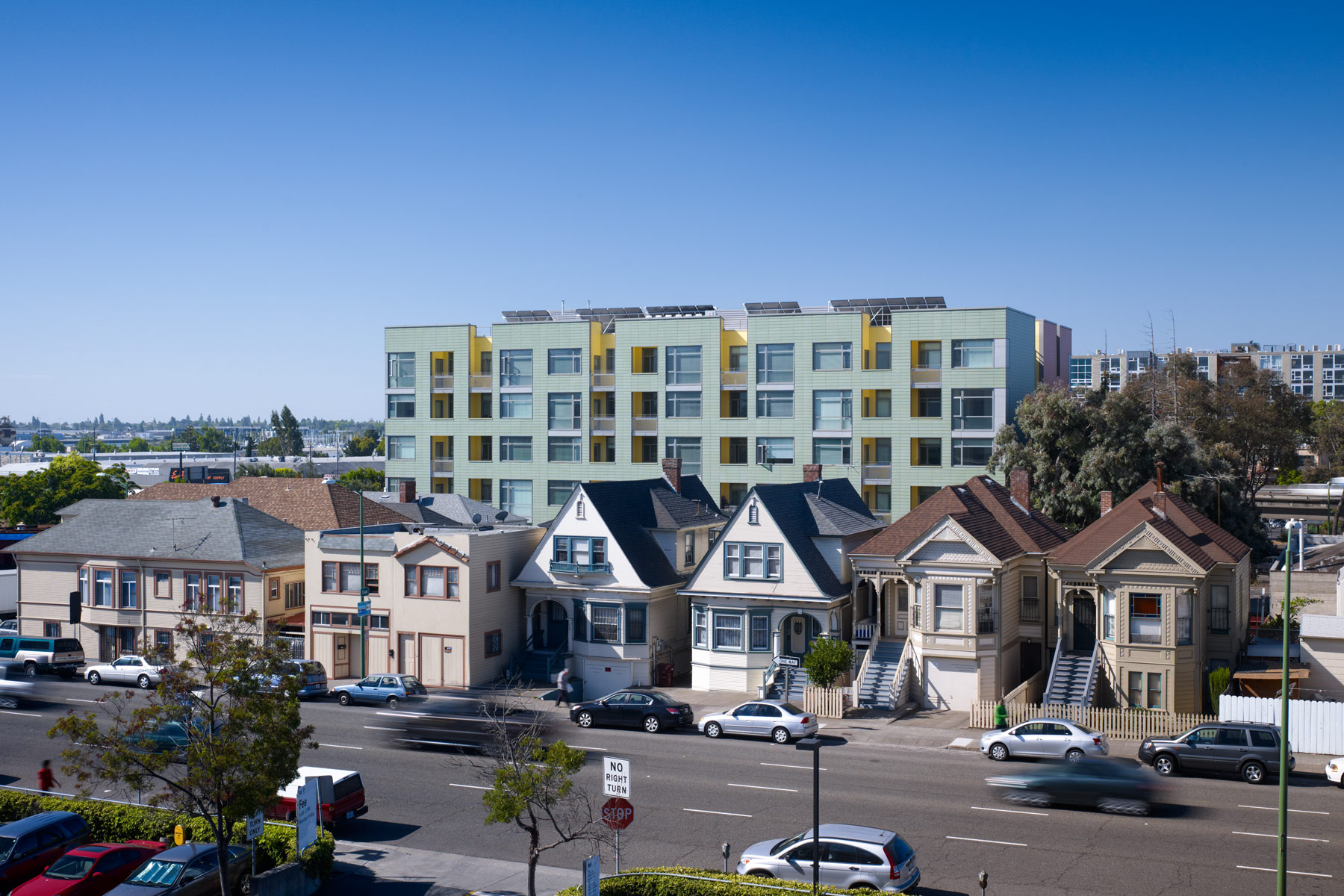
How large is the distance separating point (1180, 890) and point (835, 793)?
9.78 meters

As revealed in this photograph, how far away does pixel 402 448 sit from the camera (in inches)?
3273

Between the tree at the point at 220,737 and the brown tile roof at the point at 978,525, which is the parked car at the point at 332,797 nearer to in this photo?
the tree at the point at 220,737

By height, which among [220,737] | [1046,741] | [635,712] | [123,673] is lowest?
[123,673]

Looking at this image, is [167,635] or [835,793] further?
[167,635]

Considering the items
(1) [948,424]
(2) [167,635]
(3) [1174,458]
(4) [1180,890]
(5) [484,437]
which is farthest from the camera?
(5) [484,437]

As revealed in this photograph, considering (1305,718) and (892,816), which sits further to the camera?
(1305,718)

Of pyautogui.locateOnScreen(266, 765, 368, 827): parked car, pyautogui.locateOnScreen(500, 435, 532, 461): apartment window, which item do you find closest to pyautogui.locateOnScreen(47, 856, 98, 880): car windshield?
pyautogui.locateOnScreen(266, 765, 368, 827): parked car

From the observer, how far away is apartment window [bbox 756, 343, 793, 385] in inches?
2849

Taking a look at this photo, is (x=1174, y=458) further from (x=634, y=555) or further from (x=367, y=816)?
(x=367, y=816)

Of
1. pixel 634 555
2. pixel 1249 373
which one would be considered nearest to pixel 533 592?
pixel 634 555

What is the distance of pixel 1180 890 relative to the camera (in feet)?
76.6

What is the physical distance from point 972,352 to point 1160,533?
2905 centimetres

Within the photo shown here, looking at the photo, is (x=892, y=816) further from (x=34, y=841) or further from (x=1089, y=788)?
(x=34, y=841)

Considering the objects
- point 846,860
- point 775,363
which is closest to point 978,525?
point 846,860
